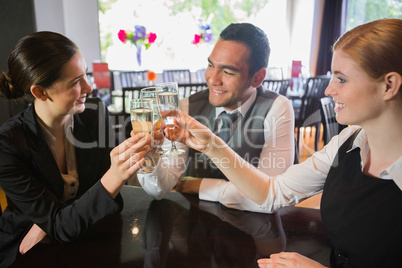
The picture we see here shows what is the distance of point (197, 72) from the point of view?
5.34 meters

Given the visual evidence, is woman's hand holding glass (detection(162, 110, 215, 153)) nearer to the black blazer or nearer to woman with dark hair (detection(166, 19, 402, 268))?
Result: the black blazer

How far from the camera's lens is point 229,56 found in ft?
4.98

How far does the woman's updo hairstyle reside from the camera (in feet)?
3.62

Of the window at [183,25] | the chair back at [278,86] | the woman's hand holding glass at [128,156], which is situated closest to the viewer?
the woman's hand holding glass at [128,156]

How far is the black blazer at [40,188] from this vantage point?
38.0 inches

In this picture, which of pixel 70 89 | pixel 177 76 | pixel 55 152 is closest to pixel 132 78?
pixel 177 76

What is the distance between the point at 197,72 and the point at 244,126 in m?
3.83

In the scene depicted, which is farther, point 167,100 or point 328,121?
point 328,121

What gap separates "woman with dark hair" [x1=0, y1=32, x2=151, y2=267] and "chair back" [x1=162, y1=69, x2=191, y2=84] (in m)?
3.63

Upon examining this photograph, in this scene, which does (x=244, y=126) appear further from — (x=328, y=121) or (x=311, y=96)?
(x=311, y=96)

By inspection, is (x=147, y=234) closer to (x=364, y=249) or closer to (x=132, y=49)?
(x=364, y=249)

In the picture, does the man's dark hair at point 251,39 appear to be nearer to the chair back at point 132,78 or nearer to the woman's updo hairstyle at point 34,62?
the woman's updo hairstyle at point 34,62

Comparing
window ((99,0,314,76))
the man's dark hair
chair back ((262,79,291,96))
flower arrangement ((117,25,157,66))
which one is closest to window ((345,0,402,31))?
window ((99,0,314,76))

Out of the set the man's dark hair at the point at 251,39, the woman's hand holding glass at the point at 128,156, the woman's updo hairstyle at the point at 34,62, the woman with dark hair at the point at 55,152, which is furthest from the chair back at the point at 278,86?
the woman's hand holding glass at the point at 128,156
